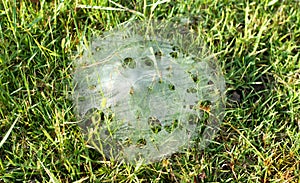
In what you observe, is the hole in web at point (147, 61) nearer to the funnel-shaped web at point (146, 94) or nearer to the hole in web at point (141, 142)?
the funnel-shaped web at point (146, 94)

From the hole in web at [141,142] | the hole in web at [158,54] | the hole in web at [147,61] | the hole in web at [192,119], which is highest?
the hole in web at [158,54]

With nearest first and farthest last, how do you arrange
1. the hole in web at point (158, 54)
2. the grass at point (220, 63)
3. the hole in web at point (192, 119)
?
the grass at point (220, 63), the hole in web at point (192, 119), the hole in web at point (158, 54)

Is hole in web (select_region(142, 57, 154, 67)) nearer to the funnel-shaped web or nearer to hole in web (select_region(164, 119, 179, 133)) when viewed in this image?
the funnel-shaped web

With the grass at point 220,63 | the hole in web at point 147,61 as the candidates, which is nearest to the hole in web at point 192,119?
the grass at point 220,63

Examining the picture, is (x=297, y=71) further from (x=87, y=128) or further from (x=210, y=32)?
(x=87, y=128)

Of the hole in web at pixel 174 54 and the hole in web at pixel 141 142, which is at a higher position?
the hole in web at pixel 174 54

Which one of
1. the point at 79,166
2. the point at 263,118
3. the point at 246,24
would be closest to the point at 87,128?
the point at 79,166
